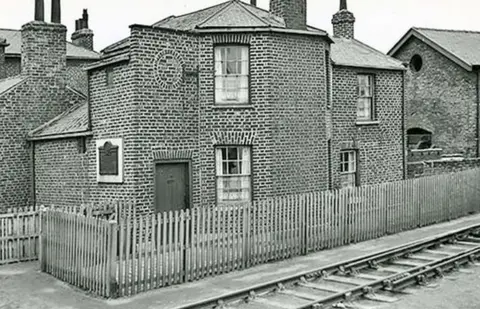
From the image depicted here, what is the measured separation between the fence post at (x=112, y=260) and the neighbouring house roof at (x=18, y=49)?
1034 inches

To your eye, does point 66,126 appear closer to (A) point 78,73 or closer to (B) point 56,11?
(B) point 56,11

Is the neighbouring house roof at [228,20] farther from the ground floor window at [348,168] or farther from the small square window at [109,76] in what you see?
the ground floor window at [348,168]

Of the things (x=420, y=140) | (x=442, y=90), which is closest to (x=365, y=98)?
(x=420, y=140)

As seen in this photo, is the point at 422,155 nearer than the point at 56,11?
No

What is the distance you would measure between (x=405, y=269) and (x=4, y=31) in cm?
3365

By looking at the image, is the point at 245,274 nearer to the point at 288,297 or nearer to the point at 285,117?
the point at 288,297

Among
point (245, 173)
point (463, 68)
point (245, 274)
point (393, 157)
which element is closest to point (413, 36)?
point (463, 68)

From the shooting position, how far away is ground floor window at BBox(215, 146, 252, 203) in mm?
16859

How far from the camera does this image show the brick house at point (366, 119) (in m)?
20.8

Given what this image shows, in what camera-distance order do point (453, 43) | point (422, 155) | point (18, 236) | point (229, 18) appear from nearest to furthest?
point (18, 236)
point (229, 18)
point (422, 155)
point (453, 43)

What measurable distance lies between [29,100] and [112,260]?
1119 cm

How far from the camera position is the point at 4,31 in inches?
1517

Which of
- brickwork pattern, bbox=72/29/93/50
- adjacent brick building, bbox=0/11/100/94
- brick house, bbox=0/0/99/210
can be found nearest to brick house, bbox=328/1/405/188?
brick house, bbox=0/0/99/210

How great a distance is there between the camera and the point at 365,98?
2192 centimetres
